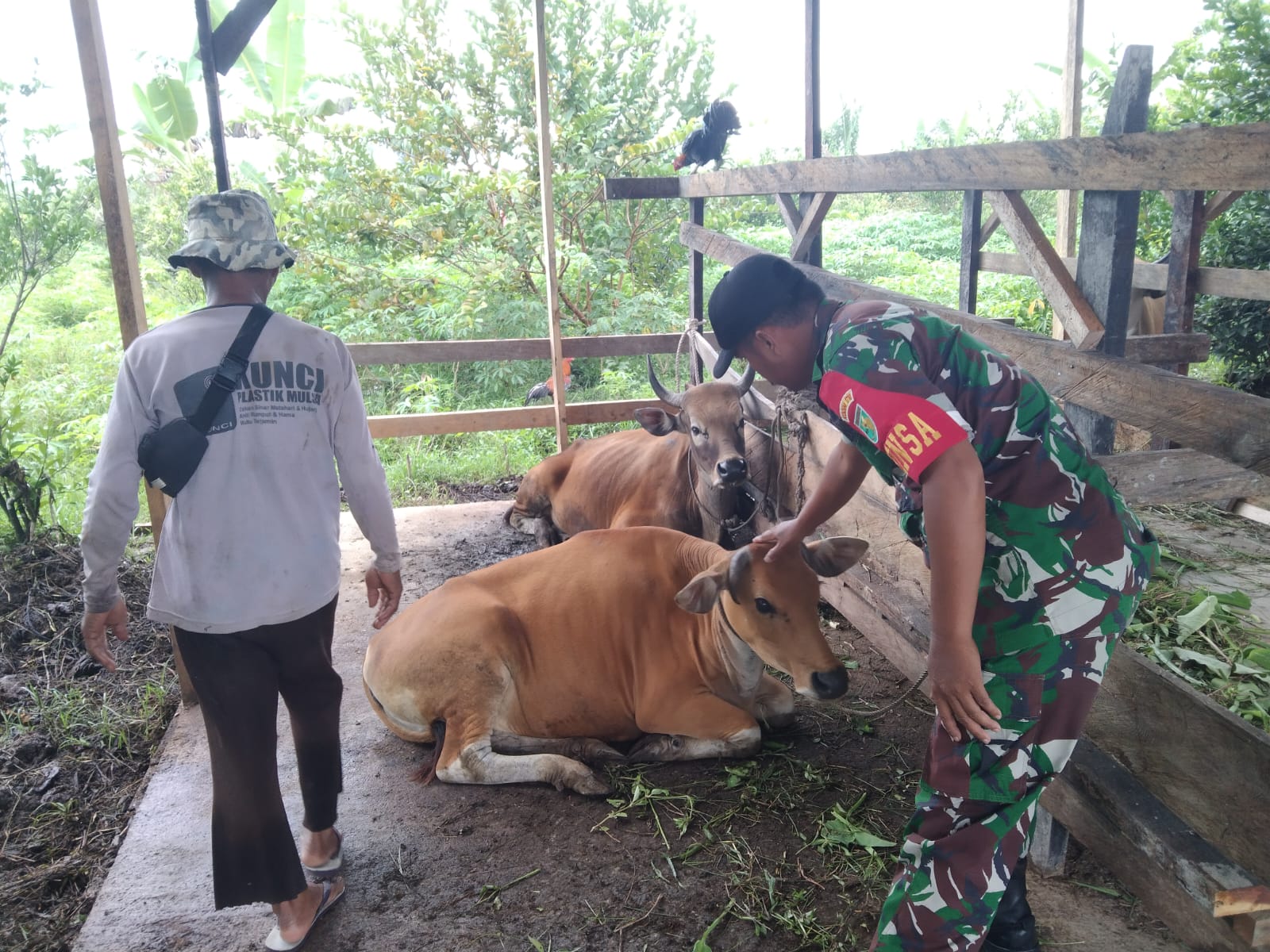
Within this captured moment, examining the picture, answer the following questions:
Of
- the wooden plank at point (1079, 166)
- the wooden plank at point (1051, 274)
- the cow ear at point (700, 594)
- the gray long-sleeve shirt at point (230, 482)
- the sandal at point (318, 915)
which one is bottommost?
the sandal at point (318, 915)

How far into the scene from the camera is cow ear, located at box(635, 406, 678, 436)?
5742 mm

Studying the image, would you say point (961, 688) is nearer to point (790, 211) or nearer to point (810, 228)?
point (810, 228)

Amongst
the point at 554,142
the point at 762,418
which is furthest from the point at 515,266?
the point at 762,418

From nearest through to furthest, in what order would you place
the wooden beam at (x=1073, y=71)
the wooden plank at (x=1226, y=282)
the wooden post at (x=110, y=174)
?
the wooden post at (x=110, y=174) < the wooden plank at (x=1226, y=282) < the wooden beam at (x=1073, y=71)

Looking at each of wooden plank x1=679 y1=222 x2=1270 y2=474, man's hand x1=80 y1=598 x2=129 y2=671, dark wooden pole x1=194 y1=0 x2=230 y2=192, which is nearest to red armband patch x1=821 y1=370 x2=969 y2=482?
wooden plank x1=679 y1=222 x2=1270 y2=474

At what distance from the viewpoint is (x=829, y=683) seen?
3.35 m

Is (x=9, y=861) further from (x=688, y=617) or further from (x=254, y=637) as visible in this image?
(x=688, y=617)

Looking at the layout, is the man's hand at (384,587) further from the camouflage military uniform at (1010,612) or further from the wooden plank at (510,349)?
the wooden plank at (510,349)

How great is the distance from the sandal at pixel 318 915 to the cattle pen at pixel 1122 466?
175 millimetres

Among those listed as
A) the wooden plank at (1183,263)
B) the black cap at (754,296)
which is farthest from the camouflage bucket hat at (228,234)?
the wooden plank at (1183,263)

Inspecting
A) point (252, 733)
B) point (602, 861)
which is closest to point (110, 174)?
point (252, 733)

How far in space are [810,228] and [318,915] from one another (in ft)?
13.6

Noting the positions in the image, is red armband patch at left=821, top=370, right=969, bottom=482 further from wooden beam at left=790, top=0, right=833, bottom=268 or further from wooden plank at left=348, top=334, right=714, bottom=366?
wooden plank at left=348, top=334, right=714, bottom=366

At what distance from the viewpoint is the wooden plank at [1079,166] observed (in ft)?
8.05
